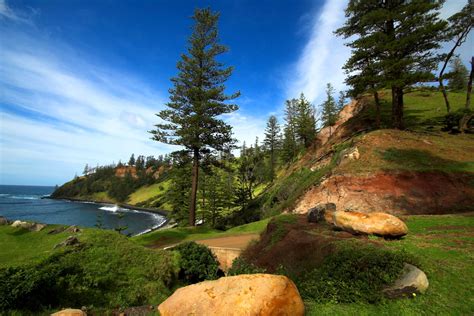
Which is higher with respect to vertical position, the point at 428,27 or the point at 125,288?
the point at 428,27

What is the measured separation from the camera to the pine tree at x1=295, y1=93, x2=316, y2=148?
5388 centimetres

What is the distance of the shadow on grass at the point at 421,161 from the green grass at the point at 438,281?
9.40m

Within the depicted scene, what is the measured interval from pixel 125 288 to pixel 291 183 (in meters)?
20.5

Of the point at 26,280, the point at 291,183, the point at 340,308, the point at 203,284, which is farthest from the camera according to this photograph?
the point at 291,183

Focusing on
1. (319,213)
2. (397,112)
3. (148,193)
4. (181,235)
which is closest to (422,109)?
(397,112)

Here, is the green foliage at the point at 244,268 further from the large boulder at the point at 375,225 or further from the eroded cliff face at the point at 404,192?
the eroded cliff face at the point at 404,192

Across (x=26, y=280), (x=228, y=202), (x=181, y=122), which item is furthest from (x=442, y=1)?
(x=228, y=202)

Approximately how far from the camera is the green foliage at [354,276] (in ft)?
19.2

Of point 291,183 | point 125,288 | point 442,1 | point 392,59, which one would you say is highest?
point 442,1

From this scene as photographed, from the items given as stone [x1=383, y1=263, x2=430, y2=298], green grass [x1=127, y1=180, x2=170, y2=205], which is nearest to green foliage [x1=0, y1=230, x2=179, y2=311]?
stone [x1=383, y1=263, x2=430, y2=298]

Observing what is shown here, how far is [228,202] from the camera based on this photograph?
43.6 meters

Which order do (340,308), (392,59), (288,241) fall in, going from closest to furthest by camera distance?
(340,308), (288,241), (392,59)

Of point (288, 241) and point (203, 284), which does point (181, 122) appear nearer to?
point (288, 241)

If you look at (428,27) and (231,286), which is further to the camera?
(428,27)
